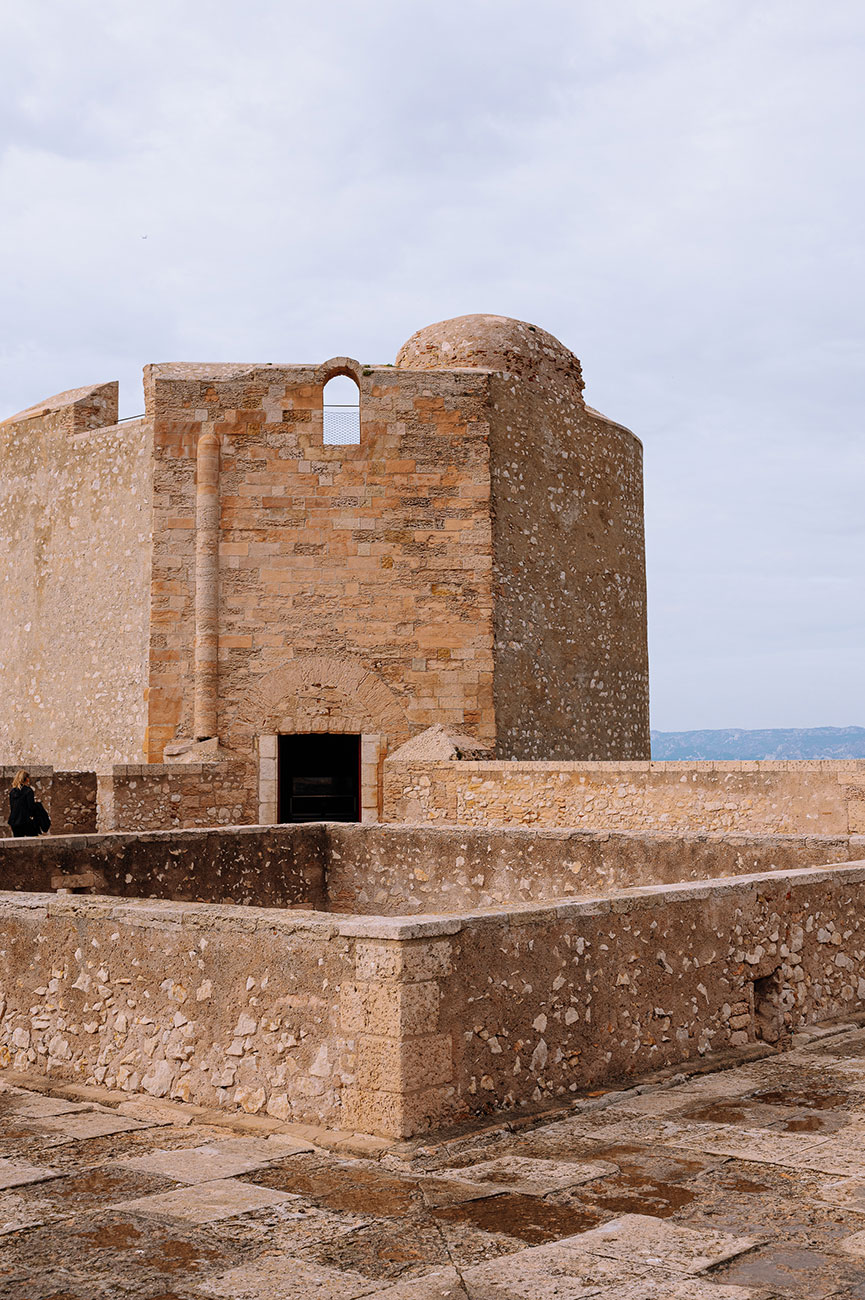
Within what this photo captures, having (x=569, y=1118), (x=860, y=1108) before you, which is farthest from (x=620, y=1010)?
(x=860, y=1108)

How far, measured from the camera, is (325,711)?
1488cm

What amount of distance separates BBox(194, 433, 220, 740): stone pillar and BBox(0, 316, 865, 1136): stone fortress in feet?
0.12

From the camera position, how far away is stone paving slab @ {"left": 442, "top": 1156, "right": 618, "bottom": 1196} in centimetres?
353

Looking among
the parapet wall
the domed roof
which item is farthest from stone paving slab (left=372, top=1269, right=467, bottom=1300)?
the domed roof

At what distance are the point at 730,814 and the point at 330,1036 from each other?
6.91 meters

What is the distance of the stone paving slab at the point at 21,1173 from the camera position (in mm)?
3572

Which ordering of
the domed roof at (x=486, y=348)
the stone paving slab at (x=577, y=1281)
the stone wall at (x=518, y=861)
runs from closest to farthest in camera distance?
the stone paving slab at (x=577, y=1281), the stone wall at (x=518, y=861), the domed roof at (x=486, y=348)

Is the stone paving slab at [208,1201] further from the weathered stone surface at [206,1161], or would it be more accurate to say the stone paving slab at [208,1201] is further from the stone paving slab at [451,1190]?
the stone paving slab at [451,1190]

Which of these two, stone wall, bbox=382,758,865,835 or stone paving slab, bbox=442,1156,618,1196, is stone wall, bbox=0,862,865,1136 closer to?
stone paving slab, bbox=442,1156,618,1196

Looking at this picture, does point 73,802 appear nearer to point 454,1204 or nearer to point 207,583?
point 207,583

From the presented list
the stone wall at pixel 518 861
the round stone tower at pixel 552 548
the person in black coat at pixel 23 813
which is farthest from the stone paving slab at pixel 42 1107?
the round stone tower at pixel 552 548

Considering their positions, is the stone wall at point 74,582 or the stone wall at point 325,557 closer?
the stone wall at point 325,557

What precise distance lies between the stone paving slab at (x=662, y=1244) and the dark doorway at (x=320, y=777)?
464 inches

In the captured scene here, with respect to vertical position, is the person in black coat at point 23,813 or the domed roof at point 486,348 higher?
the domed roof at point 486,348
